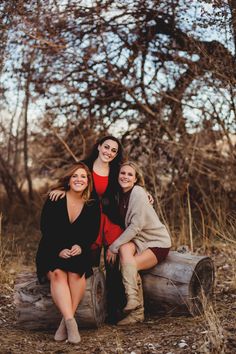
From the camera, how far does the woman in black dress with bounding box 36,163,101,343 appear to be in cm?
411

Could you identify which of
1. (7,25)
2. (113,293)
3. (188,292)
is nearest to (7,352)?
(113,293)

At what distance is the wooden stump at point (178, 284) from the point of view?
14.9 ft

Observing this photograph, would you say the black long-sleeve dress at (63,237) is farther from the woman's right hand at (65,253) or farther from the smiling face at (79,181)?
the smiling face at (79,181)

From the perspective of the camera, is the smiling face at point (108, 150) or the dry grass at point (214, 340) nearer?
the dry grass at point (214, 340)

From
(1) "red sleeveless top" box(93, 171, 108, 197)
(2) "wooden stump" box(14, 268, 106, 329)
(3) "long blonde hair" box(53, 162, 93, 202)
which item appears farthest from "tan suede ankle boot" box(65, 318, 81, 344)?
(1) "red sleeveless top" box(93, 171, 108, 197)

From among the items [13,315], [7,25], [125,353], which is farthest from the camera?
[7,25]

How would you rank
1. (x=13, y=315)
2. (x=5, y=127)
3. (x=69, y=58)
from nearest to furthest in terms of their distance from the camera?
1. (x=13, y=315)
2. (x=69, y=58)
3. (x=5, y=127)

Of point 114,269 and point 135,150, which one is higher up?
point 135,150

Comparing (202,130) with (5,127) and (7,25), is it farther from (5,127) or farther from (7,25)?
(5,127)

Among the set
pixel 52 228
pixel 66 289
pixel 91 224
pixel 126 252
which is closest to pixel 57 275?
pixel 66 289

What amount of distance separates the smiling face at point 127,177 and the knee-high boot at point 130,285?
2.22 ft

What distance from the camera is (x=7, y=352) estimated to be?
148 inches

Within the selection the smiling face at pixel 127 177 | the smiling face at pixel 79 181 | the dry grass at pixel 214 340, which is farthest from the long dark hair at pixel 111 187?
the dry grass at pixel 214 340

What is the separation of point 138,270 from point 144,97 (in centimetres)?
416
